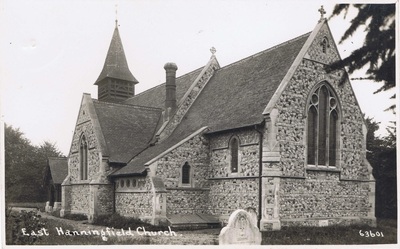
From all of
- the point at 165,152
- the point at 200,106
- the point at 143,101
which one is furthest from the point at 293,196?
the point at 143,101

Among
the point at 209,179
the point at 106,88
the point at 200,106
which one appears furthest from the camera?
the point at 106,88

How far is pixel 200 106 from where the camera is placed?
973 inches

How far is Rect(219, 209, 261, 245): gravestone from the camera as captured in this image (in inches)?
457

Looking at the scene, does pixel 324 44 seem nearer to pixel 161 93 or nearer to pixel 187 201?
pixel 187 201

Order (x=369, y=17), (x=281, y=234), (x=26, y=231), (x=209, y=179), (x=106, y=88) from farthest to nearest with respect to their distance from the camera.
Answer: (x=106, y=88), (x=209, y=179), (x=281, y=234), (x=26, y=231), (x=369, y=17)

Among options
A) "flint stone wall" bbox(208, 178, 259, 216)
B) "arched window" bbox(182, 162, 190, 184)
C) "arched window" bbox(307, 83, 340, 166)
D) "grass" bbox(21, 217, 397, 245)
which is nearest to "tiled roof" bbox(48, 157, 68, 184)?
"arched window" bbox(182, 162, 190, 184)

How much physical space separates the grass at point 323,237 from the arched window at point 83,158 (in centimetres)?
1400

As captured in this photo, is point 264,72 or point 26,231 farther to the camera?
point 264,72

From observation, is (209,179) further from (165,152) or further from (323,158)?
(323,158)

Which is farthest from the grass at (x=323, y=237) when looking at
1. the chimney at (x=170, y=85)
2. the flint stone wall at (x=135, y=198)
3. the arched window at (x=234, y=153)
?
the chimney at (x=170, y=85)

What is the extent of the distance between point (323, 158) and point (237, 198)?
4.44 meters

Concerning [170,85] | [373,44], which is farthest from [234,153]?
[373,44]

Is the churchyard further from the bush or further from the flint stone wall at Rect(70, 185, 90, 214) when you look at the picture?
the flint stone wall at Rect(70, 185, 90, 214)

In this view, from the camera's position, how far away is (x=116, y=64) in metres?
38.9
